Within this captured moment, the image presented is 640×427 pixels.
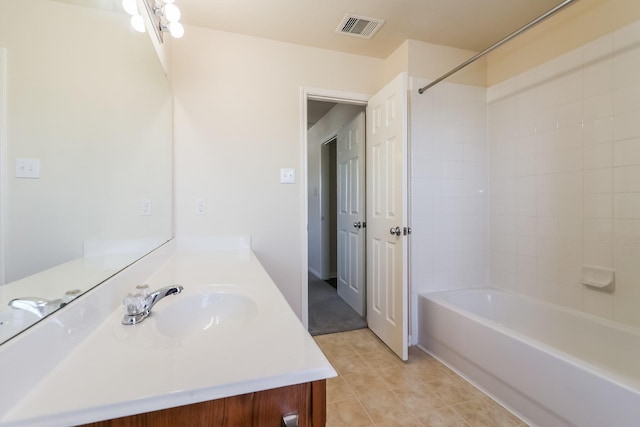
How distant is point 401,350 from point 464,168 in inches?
58.8

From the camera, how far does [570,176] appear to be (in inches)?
71.4

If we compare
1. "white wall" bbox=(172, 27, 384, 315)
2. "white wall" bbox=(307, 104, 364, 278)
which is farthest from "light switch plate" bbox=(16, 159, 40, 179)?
"white wall" bbox=(307, 104, 364, 278)

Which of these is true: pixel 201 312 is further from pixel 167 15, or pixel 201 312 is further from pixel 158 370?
pixel 167 15

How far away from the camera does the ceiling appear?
1.76 m

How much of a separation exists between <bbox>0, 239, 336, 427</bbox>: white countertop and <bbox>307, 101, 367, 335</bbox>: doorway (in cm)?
189

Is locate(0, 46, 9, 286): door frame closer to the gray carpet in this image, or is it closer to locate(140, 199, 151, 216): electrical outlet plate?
locate(140, 199, 151, 216): electrical outlet plate

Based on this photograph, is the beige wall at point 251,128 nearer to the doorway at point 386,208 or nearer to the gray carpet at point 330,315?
the doorway at point 386,208

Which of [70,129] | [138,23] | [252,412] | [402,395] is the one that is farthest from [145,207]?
[402,395]

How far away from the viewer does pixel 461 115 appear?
2307mm

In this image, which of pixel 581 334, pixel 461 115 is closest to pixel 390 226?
pixel 461 115

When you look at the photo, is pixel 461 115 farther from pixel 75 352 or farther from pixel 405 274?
pixel 75 352

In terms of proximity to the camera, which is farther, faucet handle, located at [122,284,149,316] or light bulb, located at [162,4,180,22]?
light bulb, located at [162,4,180,22]

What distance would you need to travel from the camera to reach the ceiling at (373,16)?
1761 mm

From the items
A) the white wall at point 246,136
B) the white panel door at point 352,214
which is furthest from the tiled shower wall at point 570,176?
the white wall at point 246,136
